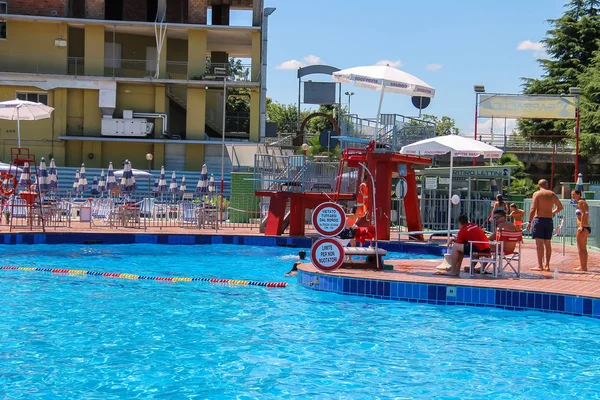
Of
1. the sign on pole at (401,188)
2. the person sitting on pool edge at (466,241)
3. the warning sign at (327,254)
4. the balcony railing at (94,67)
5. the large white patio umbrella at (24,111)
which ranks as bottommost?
the warning sign at (327,254)

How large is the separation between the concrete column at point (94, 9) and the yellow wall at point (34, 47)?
1.57m

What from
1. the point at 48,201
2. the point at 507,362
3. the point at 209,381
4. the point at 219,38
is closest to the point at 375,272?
the point at 507,362

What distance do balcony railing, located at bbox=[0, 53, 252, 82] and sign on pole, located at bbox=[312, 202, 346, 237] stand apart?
96.1 ft

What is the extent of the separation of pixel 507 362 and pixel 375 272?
478cm

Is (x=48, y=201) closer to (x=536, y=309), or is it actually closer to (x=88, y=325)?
(x=88, y=325)

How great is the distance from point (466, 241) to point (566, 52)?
141 ft

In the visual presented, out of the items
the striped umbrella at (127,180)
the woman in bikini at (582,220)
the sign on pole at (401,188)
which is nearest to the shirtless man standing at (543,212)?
the woman in bikini at (582,220)

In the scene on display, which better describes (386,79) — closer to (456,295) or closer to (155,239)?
(456,295)

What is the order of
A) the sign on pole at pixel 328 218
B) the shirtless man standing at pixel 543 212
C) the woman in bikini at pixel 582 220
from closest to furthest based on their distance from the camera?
the sign on pole at pixel 328 218 → the woman in bikini at pixel 582 220 → the shirtless man standing at pixel 543 212

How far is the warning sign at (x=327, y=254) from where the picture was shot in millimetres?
12875

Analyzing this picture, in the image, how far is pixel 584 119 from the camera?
144ft

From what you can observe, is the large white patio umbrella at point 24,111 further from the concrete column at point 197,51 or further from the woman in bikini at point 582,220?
the concrete column at point 197,51

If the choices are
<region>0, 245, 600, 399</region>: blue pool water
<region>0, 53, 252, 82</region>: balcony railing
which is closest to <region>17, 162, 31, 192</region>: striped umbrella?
<region>0, 245, 600, 399</region>: blue pool water

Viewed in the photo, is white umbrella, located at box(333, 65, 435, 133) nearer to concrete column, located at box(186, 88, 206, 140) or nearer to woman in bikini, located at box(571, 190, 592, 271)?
woman in bikini, located at box(571, 190, 592, 271)
